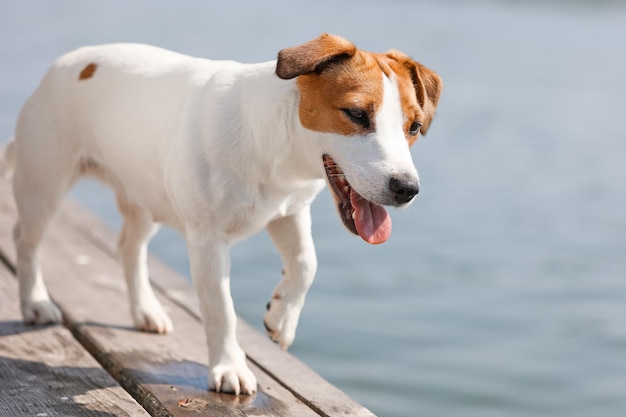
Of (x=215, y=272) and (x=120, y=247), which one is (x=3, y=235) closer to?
(x=120, y=247)

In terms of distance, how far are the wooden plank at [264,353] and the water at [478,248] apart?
0.95 meters

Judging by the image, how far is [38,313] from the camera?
4.24 meters

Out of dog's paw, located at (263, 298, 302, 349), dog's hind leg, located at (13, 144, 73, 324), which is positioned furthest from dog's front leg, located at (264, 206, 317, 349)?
dog's hind leg, located at (13, 144, 73, 324)

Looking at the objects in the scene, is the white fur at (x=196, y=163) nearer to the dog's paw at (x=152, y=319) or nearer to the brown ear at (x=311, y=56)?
the dog's paw at (x=152, y=319)

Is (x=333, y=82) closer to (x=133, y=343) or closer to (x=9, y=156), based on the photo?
(x=133, y=343)

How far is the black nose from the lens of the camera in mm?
3027

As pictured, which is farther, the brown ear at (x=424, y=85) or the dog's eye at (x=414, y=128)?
the brown ear at (x=424, y=85)

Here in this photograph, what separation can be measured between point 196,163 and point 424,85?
0.79 meters

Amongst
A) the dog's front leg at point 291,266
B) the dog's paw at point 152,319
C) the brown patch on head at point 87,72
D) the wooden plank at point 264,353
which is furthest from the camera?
the dog's paw at point 152,319

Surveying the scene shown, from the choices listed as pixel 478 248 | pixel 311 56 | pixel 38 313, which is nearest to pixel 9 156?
pixel 38 313

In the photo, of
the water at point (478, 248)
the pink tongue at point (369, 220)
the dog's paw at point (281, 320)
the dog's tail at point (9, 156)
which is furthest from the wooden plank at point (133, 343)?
the water at point (478, 248)

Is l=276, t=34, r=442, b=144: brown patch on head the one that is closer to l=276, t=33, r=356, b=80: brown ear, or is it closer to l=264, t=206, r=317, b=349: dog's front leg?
l=276, t=33, r=356, b=80: brown ear

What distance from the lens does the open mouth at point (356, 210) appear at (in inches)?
126

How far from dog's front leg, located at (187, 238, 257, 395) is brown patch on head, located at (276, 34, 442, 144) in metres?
0.57
